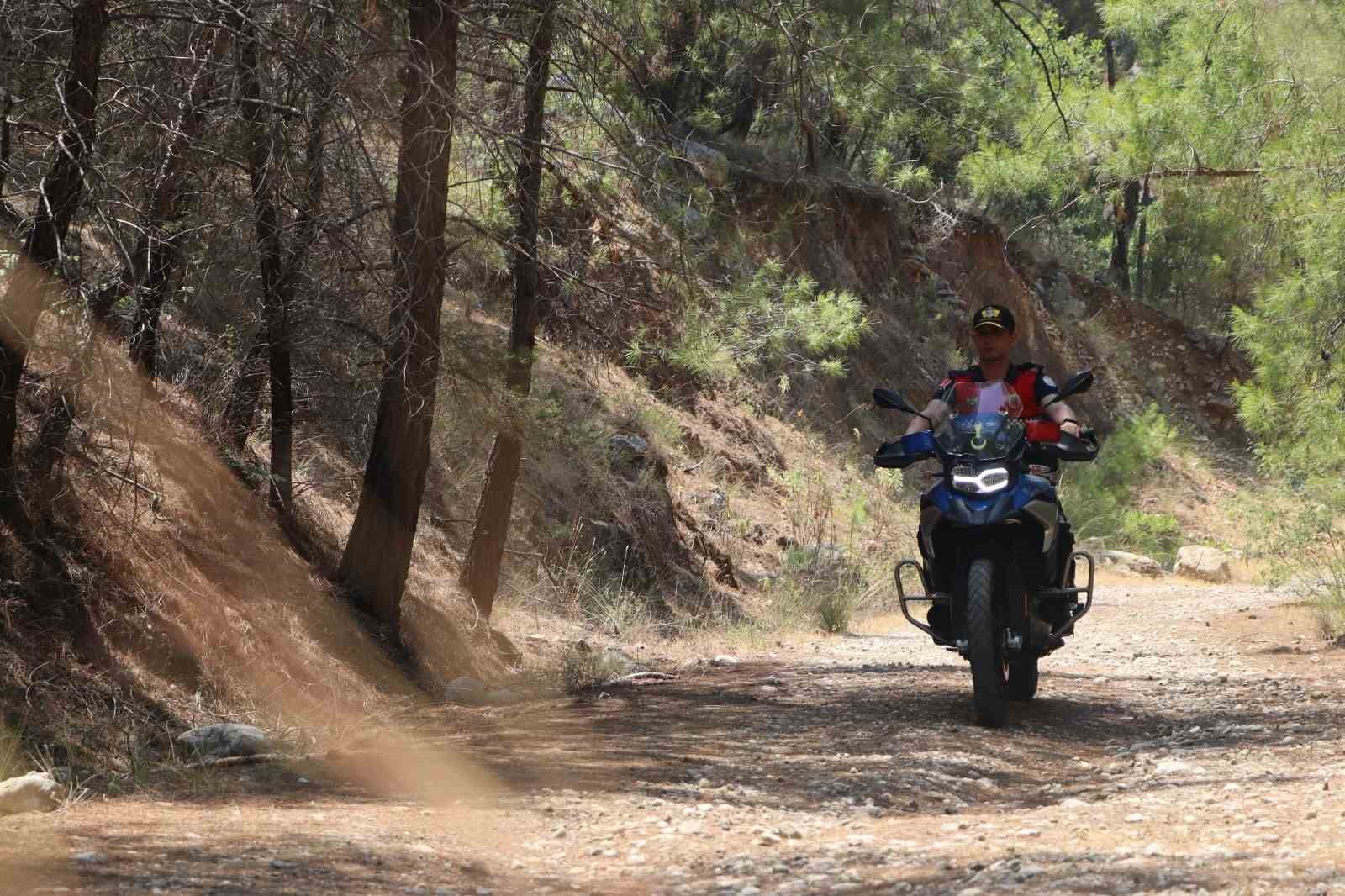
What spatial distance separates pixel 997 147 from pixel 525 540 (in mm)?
7737

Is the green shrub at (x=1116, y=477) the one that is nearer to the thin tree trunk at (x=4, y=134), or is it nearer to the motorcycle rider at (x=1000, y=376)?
the motorcycle rider at (x=1000, y=376)

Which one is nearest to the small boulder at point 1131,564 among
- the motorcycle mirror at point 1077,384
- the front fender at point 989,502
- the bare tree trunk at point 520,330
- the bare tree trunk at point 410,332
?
the bare tree trunk at point 520,330

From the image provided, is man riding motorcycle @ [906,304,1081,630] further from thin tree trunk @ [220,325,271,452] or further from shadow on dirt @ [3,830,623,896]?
thin tree trunk @ [220,325,271,452]

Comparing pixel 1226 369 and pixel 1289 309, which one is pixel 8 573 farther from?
pixel 1226 369

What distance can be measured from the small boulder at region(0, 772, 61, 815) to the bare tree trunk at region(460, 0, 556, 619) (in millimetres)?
4603

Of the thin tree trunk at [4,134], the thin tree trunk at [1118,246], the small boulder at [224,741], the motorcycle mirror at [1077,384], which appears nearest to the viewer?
the thin tree trunk at [4,134]

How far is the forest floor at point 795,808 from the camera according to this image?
4418 millimetres

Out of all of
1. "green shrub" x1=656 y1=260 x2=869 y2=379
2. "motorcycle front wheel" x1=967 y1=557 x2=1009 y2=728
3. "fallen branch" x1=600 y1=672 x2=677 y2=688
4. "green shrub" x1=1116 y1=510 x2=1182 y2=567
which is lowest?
"fallen branch" x1=600 y1=672 x2=677 y2=688

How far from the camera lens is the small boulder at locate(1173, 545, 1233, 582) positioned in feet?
78.0

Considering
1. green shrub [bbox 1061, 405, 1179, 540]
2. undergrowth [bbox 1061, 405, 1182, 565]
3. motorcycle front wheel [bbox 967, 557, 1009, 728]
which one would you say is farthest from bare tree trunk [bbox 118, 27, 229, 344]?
green shrub [bbox 1061, 405, 1179, 540]

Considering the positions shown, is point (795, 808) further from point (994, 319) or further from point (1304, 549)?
point (1304, 549)


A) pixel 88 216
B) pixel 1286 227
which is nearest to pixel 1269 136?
pixel 1286 227

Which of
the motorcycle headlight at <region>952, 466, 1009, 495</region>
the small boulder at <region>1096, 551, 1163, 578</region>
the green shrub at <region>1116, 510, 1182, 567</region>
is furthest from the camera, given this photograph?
the green shrub at <region>1116, 510, 1182, 567</region>

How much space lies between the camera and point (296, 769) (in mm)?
6816
